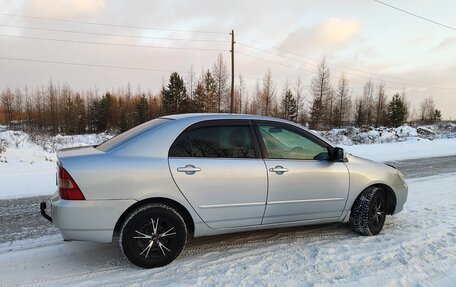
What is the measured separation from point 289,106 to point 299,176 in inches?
2058

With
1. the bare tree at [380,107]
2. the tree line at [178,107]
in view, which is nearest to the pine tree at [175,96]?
the tree line at [178,107]

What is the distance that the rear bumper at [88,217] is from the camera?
3463mm

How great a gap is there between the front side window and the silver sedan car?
13 millimetres

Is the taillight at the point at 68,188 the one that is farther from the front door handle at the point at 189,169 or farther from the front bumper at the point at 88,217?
the front door handle at the point at 189,169

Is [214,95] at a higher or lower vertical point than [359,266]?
higher

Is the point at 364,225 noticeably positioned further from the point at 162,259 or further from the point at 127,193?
the point at 127,193

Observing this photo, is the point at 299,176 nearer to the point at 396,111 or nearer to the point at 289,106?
the point at 289,106

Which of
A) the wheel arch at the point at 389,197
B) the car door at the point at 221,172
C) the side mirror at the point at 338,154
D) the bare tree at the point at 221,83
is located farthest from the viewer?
the bare tree at the point at 221,83

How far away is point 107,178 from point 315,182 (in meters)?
2.42

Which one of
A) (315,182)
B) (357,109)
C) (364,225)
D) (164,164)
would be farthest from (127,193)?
(357,109)

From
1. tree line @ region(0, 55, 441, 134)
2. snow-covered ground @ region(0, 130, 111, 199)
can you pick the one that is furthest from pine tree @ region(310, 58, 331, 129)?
snow-covered ground @ region(0, 130, 111, 199)

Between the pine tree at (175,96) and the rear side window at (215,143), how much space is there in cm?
4581

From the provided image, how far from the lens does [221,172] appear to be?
12.7 ft

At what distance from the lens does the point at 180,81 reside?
50031 mm
